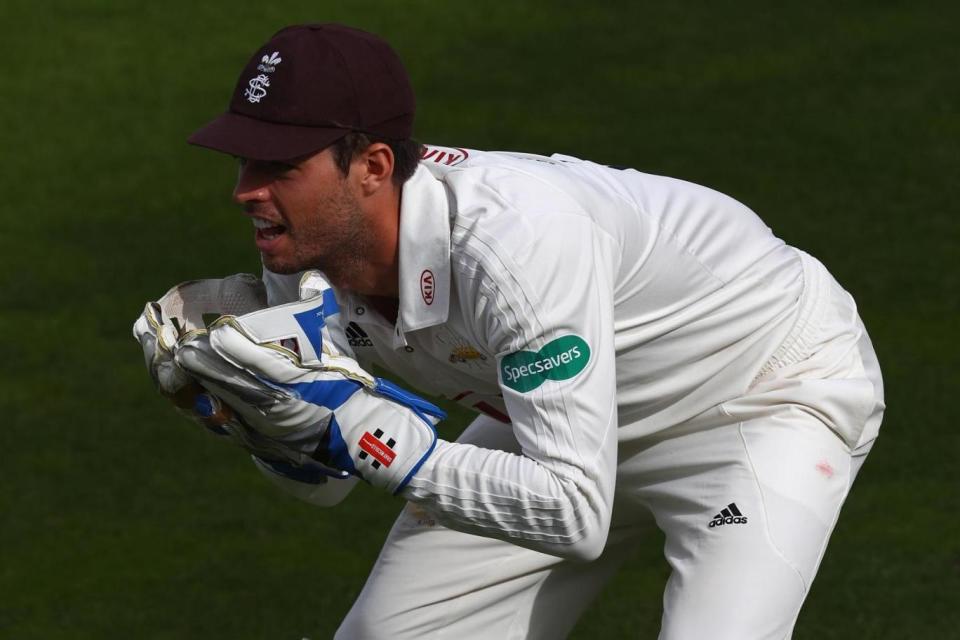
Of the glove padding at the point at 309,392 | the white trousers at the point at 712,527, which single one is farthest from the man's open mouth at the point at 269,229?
the white trousers at the point at 712,527

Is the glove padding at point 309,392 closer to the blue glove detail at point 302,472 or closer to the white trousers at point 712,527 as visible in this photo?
the blue glove detail at point 302,472

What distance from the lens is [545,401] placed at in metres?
3.41

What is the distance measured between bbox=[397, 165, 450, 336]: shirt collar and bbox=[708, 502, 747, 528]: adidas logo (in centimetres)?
75

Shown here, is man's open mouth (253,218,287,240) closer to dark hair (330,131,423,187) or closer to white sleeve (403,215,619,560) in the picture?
dark hair (330,131,423,187)


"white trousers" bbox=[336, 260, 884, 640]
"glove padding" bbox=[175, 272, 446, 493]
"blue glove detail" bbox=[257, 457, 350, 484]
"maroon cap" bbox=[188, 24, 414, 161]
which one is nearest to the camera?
"glove padding" bbox=[175, 272, 446, 493]

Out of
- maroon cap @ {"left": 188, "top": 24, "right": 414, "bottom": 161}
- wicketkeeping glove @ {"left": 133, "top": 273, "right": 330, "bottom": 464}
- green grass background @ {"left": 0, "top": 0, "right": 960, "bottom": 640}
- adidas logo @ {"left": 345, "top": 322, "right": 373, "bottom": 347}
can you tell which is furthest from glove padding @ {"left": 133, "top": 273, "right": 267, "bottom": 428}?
green grass background @ {"left": 0, "top": 0, "right": 960, "bottom": 640}

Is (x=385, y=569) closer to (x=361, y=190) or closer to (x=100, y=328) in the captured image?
(x=361, y=190)

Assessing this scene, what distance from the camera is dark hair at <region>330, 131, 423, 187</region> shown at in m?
3.55

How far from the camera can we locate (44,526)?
614 centimetres

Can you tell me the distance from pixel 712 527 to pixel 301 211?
1.12 metres

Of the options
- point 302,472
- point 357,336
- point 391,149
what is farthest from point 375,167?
point 302,472

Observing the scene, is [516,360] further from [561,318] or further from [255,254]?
[255,254]

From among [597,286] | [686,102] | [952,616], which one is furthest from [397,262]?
[686,102]

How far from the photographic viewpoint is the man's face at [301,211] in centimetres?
354
